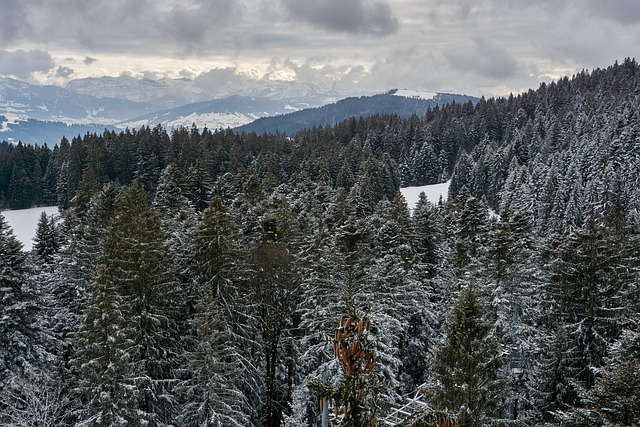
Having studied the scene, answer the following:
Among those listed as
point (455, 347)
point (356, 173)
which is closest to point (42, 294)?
point (455, 347)

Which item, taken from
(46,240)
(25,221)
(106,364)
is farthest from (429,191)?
(106,364)

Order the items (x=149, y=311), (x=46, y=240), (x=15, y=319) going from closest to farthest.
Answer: (x=149, y=311) < (x=15, y=319) < (x=46, y=240)

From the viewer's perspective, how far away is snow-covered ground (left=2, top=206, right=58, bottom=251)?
79.5 meters

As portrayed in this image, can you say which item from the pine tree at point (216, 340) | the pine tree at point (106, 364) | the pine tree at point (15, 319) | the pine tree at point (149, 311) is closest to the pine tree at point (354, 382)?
the pine tree at point (216, 340)

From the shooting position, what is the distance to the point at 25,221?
9188cm

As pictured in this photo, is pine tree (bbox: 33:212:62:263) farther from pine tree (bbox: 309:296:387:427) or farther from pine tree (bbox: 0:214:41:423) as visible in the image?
pine tree (bbox: 309:296:387:427)

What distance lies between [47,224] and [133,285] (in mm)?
29501

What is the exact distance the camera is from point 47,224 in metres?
44.2

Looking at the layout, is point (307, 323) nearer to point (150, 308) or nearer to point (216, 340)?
point (216, 340)

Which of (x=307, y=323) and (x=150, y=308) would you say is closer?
(x=150, y=308)

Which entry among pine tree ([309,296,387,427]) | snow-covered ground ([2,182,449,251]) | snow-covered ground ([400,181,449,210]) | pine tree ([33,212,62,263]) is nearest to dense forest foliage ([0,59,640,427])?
pine tree ([309,296,387,427])

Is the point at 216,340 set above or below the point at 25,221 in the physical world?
above

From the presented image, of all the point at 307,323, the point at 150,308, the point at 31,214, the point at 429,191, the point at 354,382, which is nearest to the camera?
the point at 354,382

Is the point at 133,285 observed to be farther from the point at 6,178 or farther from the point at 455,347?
the point at 6,178
